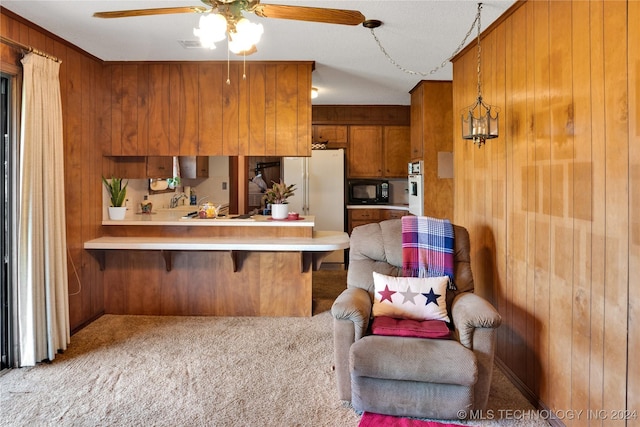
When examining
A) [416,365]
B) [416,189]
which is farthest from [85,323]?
[416,189]

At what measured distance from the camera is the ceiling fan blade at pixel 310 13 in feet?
6.09

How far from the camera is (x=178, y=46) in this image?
3578mm

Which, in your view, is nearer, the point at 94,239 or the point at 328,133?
the point at 94,239

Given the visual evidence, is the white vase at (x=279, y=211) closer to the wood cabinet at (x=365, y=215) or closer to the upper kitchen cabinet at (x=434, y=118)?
the upper kitchen cabinet at (x=434, y=118)

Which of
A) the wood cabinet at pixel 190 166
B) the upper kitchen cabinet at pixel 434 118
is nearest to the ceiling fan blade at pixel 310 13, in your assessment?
the upper kitchen cabinet at pixel 434 118

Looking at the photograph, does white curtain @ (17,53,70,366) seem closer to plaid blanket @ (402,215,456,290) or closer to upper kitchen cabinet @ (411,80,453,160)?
plaid blanket @ (402,215,456,290)

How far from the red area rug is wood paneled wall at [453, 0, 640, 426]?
0.68 meters

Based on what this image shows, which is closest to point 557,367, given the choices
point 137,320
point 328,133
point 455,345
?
point 455,345

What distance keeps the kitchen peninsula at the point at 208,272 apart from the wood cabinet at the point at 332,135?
8.71 feet

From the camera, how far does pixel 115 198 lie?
4145 millimetres

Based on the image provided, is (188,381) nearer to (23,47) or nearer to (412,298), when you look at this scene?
A: (412,298)

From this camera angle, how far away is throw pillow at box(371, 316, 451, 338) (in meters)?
2.29

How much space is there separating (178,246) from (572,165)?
10.2 ft

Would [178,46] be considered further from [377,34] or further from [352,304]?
[352,304]
